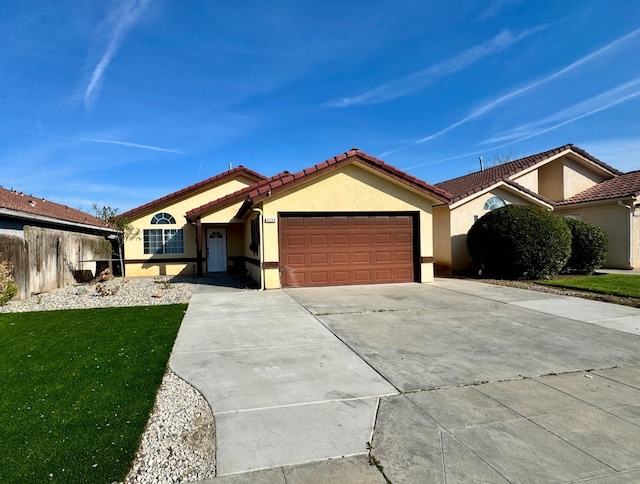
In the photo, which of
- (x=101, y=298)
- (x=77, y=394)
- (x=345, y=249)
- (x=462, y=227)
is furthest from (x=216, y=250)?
(x=77, y=394)

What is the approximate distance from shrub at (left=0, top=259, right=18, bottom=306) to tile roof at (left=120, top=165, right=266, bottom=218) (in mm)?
7993

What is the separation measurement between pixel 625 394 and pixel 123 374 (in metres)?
5.88

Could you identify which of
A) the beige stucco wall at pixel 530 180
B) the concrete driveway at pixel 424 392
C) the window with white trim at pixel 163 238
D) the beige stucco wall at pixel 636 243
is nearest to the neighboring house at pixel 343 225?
the concrete driveway at pixel 424 392

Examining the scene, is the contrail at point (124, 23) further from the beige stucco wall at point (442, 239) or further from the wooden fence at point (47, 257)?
the beige stucco wall at point (442, 239)

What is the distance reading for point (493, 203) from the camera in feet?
56.3

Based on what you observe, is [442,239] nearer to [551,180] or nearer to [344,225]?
[344,225]

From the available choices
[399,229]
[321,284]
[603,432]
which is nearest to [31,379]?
[603,432]

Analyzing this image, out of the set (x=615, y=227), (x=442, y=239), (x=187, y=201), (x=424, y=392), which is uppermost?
(x=187, y=201)

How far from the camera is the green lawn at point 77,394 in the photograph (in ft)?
9.80

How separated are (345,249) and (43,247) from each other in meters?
10.4

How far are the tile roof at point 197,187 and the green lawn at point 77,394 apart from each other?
1160 centimetres

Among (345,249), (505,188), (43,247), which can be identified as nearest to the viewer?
(43,247)

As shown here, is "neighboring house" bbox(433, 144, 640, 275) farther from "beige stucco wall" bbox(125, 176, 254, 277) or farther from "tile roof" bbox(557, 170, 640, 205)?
"beige stucco wall" bbox(125, 176, 254, 277)

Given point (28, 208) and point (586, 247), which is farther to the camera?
point (586, 247)
